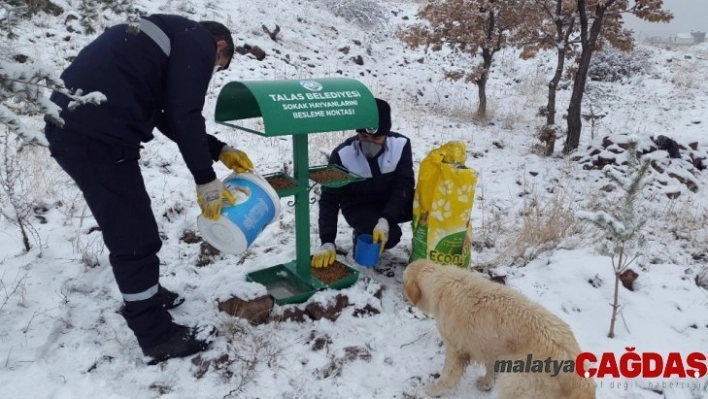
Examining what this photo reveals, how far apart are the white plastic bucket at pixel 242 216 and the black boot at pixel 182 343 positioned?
554mm

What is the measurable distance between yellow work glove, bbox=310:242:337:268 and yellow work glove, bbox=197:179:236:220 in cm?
117

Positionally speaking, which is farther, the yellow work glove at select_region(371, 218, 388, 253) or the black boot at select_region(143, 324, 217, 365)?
the yellow work glove at select_region(371, 218, 388, 253)

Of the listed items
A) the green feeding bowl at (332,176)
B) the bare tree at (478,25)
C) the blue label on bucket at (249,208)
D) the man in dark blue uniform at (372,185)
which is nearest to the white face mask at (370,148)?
the man in dark blue uniform at (372,185)

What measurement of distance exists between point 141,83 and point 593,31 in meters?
6.71

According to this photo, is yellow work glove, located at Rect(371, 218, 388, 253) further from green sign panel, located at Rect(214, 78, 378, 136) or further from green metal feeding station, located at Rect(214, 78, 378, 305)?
green sign panel, located at Rect(214, 78, 378, 136)

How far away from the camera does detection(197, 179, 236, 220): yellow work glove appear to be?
253 centimetres

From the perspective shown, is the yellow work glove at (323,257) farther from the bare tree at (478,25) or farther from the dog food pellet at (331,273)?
the bare tree at (478,25)

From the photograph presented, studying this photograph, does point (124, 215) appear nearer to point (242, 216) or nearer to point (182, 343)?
point (242, 216)

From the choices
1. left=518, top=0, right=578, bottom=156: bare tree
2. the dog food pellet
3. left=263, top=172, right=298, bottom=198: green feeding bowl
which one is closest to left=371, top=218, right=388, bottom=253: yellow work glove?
the dog food pellet

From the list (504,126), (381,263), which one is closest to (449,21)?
(504,126)

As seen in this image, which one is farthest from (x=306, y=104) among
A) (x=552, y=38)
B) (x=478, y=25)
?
(x=478, y=25)

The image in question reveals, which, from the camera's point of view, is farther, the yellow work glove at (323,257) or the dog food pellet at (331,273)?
the yellow work glove at (323,257)

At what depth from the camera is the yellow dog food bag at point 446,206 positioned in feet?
11.1

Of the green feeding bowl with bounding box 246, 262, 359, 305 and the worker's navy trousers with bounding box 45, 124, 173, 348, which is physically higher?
the worker's navy trousers with bounding box 45, 124, 173, 348
